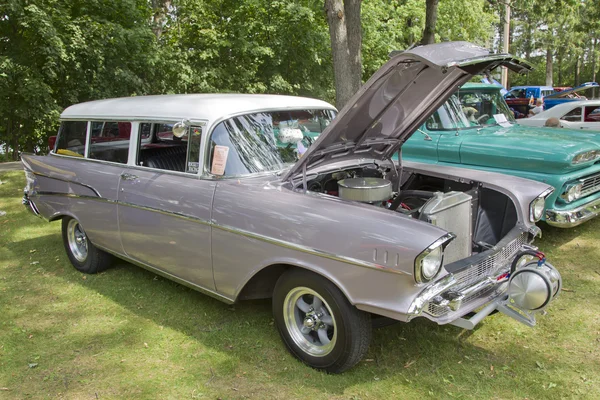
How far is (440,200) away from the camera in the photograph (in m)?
3.13

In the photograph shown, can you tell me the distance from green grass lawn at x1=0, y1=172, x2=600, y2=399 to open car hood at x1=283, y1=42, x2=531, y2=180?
4.35 ft

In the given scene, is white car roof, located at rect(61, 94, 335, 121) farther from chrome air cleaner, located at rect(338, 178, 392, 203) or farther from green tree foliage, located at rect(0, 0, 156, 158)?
green tree foliage, located at rect(0, 0, 156, 158)

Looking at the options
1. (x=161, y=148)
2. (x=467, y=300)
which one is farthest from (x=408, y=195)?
(x=161, y=148)

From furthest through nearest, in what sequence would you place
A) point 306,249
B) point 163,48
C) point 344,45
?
1. point 163,48
2. point 344,45
3. point 306,249

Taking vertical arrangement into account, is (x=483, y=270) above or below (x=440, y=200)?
below

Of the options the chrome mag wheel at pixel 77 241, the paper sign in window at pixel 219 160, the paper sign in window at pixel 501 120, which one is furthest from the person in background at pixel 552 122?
the chrome mag wheel at pixel 77 241

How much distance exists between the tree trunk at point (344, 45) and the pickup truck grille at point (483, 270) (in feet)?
16.2

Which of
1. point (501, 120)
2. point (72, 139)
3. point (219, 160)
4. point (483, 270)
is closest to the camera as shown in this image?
point (483, 270)

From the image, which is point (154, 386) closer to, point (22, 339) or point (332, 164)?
point (22, 339)

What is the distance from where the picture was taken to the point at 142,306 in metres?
4.28

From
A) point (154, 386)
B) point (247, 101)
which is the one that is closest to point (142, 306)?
point (154, 386)

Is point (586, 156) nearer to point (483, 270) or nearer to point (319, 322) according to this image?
point (483, 270)

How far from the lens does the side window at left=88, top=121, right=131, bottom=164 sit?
4320mm

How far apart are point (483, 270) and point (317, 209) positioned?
1.16 metres
